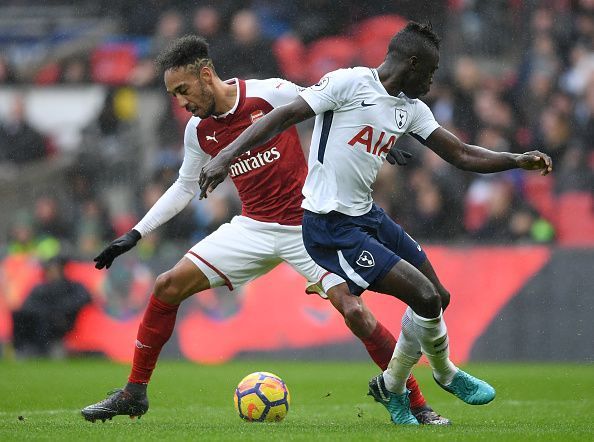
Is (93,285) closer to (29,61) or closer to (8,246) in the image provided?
(8,246)

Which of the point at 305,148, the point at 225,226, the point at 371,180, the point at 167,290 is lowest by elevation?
the point at 167,290

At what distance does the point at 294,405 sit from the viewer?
847cm

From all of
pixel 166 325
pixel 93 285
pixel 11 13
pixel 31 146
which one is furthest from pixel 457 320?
pixel 11 13

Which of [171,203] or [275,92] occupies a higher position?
[275,92]

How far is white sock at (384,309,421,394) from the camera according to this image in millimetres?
6695

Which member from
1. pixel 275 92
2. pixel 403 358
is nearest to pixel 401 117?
pixel 275 92

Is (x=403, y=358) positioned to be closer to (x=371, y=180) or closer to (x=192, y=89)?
(x=371, y=180)

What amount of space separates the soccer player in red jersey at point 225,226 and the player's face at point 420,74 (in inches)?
24.6

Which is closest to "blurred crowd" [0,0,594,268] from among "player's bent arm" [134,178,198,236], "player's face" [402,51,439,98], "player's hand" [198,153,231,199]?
"player's bent arm" [134,178,198,236]

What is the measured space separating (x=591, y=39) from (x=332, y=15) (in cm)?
422

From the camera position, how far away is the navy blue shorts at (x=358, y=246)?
20.9ft

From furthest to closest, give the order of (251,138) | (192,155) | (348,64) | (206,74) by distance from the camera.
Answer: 1. (348,64)
2. (192,155)
3. (206,74)
4. (251,138)

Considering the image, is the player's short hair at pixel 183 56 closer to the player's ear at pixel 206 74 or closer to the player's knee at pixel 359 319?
the player's ear at pixel 206 74

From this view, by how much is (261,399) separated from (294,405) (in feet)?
5.05
